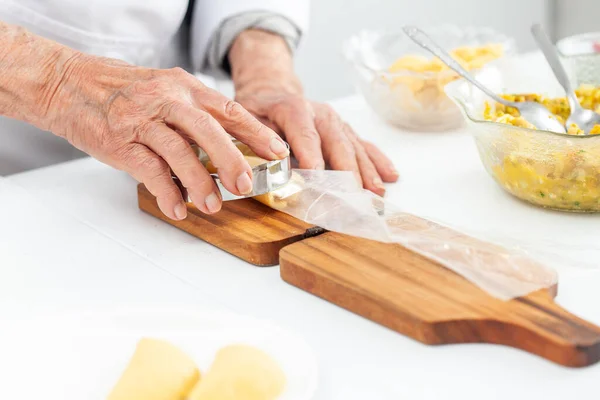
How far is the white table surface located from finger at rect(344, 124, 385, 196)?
0.02 metres

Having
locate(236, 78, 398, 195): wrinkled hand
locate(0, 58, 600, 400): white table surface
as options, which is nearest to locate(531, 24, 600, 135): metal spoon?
locate(0, 58, 600, 400): white table surface

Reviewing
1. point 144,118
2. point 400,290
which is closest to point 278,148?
point 144,118

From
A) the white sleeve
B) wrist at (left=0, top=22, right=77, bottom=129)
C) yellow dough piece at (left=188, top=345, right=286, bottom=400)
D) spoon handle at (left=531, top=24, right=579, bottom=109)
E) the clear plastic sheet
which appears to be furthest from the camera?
the white sleeve

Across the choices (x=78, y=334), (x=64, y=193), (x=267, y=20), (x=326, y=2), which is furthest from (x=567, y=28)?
(x=78, y=334)

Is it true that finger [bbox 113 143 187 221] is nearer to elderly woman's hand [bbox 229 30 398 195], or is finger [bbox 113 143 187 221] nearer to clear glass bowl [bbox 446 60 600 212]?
elderly woman's hand [bbox 229 30 398 195]

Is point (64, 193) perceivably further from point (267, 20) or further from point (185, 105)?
point (267, 20)

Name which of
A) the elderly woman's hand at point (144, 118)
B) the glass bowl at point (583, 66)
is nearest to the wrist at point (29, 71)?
the elderly woman's hand at point (144, 118)

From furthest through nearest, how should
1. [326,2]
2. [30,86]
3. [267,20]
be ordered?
1. [326,2]
2. [267,20]
3. [30,86]

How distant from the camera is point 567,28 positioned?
10.5 ft

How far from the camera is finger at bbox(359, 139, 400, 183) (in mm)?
1015

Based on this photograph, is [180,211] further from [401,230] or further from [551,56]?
[551,56]

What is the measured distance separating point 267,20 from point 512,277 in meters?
0.81

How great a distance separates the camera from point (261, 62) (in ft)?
4.23

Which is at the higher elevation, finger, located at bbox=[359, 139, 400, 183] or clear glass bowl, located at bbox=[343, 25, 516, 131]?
clear glass bowl, located at bbox=[343, 25, 516, 131]
